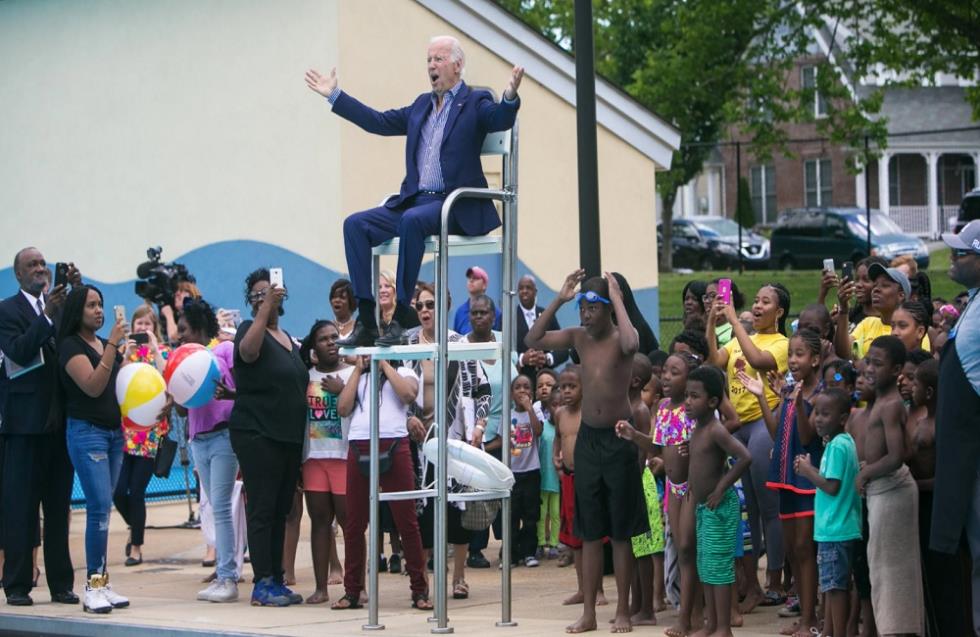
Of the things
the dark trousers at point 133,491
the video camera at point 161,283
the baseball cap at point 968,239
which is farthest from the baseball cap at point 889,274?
the video camera at point 161,283

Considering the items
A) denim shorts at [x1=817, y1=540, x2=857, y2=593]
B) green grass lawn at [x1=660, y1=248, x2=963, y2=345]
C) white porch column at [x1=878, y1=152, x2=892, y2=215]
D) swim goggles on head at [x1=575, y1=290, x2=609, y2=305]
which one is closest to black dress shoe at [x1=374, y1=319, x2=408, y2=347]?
swim goggles on head at [x1=575, y1=290, x2=609, y2=305]

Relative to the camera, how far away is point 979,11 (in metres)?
21.4

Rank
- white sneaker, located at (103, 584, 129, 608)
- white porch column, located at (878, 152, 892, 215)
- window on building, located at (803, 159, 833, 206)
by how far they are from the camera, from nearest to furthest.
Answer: white sneaker, located at (103, 584, 129, 608)
white porch column, located at (878, 152, 892, 215)
window on building, located at (803, 159, 833, 206)

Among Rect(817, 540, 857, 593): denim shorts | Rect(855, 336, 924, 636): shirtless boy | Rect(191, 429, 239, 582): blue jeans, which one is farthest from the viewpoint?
Rect(191, 429, 239, 582): blue jeans

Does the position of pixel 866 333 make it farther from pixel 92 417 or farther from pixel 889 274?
pixel 92 417

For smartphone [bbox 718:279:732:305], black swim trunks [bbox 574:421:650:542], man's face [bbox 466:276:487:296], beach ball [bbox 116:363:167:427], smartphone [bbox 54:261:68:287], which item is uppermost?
man's face [bbox 466:276:487:296]

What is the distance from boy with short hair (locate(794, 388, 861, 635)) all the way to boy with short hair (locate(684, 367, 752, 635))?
0.52 metres

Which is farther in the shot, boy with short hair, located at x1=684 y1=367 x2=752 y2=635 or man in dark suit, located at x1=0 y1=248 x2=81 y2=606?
man in dark suit, located at x1=0 y1=248 x2=81 y2=606

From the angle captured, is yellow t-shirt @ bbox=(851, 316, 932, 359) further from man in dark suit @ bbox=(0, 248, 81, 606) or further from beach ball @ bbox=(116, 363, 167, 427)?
man in dark suit @ bbox=(0, 248, 81, 606)

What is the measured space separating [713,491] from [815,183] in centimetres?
3991

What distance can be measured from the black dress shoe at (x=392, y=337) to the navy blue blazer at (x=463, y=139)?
74cm

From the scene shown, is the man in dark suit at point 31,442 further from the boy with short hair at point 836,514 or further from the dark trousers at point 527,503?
the boy with short hair at point 836,514

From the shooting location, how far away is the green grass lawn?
24.2 metres

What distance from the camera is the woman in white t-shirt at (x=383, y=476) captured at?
415 inches
